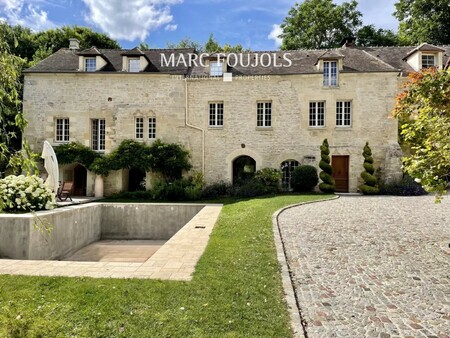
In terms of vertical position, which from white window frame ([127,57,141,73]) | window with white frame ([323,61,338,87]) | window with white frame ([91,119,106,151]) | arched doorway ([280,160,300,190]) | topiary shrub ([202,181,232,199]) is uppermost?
white window frame ([127,57,141,73])

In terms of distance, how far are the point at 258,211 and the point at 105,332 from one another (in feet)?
27.0

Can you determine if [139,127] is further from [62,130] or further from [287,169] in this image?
[287,169]

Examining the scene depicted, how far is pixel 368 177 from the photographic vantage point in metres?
17.5

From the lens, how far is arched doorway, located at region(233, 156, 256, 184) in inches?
768

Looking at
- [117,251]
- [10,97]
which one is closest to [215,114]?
[117,251]

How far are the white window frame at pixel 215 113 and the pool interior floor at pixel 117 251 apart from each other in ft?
34.0

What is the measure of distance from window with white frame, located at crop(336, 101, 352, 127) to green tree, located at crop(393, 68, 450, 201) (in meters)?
13.1

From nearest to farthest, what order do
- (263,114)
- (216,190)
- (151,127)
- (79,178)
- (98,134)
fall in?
(216,190)
(263,114)
(151,127)
(98,134)
(79,178)

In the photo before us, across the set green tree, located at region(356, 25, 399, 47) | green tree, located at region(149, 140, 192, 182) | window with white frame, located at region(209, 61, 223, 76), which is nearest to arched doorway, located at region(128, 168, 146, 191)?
green tree, located at region(149, 140, 192, 182)

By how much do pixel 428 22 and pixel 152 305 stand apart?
115ft

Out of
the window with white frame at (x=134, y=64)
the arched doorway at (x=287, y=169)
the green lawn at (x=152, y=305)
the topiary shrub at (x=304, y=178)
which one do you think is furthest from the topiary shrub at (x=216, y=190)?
the green lawn at (x=152, y=305)

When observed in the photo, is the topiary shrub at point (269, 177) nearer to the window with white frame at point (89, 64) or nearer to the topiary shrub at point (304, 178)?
the topiary shrub at point (304, 178)

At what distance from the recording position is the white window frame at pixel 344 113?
748 inches

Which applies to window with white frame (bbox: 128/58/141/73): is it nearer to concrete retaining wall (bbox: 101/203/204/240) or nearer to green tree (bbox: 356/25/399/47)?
concrete retaining wall (bbox: 101/203/204/240)
